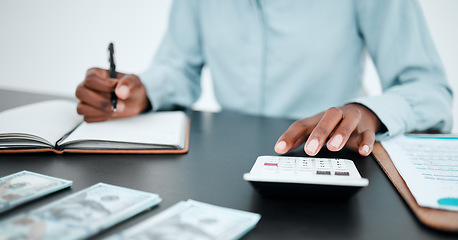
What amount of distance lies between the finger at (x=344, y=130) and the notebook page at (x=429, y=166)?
0.09 meters

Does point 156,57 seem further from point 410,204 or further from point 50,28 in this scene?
point 50,28

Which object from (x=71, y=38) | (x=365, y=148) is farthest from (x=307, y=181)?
(x=71, y=38)

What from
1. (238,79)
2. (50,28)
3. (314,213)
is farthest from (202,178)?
(50,28)

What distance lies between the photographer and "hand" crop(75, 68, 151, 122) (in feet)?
2.52

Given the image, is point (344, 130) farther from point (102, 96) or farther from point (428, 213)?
point (102, 96)

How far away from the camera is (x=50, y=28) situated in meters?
2.86

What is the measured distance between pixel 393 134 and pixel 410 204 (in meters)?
0.31

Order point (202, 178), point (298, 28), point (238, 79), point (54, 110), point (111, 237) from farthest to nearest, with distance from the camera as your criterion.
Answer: point (238, 79) → point (298, 28) → point (54, 110) → point (202, 178) → point (111, 237)

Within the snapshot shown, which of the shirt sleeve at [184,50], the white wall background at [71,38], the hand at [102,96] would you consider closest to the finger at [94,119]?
the hand at [102,96]

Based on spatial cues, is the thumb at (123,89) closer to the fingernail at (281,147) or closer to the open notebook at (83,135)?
the open notebook at (83,135)

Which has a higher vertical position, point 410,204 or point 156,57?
point 156,57

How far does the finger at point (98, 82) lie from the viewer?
31.0 inches

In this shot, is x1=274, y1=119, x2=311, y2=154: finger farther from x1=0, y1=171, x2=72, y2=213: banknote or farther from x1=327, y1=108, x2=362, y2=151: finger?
x1=0, y1=171, x2=72, y2=213: banknote

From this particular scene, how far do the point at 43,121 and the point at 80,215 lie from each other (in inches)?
16.5
